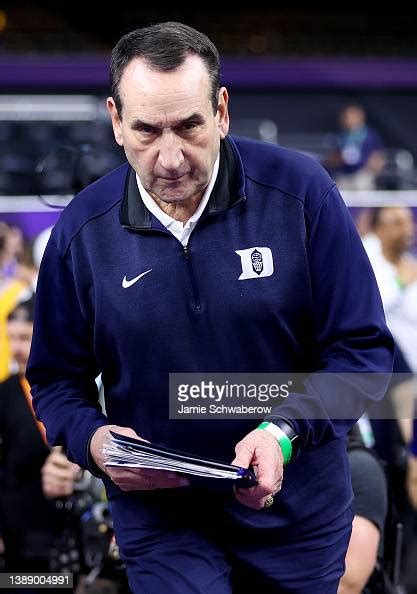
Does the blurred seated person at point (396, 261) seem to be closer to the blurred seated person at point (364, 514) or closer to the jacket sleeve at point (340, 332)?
the blurred seated person at point (364, 514)

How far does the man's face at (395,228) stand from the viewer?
506cm

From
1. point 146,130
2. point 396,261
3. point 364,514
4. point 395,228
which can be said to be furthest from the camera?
point 396,261

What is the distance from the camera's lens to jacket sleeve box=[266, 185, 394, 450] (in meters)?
1.83

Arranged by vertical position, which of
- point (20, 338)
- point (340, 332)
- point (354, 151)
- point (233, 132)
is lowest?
point (354, 151)

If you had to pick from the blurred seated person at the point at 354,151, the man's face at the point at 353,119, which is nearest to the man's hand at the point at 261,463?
the blurred seated person at the point at 354,151

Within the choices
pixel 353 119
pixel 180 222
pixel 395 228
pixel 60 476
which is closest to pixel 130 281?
pixel 180 222

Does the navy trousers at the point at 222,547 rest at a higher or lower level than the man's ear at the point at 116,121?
lower

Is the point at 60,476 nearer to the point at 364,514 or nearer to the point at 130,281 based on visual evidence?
the point at 364,514

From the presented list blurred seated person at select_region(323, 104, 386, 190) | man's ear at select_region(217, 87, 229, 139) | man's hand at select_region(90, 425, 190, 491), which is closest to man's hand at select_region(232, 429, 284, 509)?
man's hand at select_region(90, 425, 190, 491)

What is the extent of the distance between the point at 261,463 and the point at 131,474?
0.23 meters

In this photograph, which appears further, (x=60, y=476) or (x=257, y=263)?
(x=60, y=476)

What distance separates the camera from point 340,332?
6.08 ft

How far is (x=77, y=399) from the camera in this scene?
6.56ft
